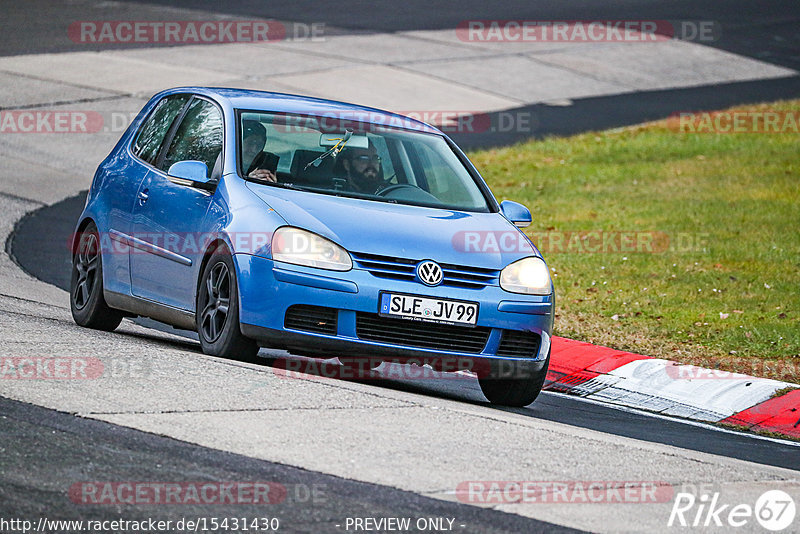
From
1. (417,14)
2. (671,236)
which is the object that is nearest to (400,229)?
(671,236)

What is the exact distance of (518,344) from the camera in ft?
25.7

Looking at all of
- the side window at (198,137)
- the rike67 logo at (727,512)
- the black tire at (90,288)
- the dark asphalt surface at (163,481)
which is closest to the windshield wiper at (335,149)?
the side window at (198,137)

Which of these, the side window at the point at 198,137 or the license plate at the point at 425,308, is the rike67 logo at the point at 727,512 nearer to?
the license plate at the point at 425,308

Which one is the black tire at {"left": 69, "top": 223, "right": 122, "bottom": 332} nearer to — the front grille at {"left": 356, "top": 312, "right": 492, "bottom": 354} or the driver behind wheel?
the driver behind wheel

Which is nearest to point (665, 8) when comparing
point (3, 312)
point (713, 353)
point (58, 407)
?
point (713, 353)

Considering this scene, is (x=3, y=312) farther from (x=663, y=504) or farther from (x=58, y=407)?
(x=663, y=504)

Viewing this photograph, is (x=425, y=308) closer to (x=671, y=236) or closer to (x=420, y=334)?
(x=420, y=334)

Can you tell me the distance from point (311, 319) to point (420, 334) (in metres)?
0.61

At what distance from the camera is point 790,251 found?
14109mm

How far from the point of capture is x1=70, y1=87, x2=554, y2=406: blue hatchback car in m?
7.41

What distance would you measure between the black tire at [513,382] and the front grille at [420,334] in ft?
0.70

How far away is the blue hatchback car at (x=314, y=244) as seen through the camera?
741cm

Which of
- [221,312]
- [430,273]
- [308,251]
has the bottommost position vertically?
[221,312]

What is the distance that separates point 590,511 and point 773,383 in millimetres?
4494
